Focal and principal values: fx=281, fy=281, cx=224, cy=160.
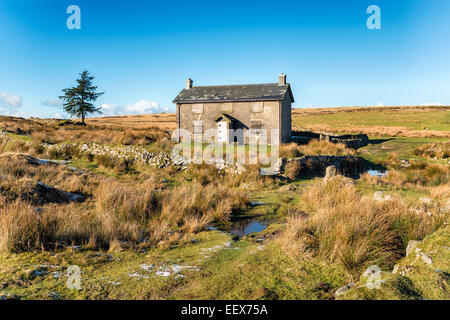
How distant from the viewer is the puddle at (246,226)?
660cm

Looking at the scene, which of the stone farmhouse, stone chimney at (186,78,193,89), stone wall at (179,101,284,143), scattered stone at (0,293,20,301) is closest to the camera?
scattered stone at (0,293,20,301)

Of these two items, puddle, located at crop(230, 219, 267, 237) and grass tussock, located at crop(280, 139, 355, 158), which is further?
grass tussock, located at crop(280, 139, 355, 158)

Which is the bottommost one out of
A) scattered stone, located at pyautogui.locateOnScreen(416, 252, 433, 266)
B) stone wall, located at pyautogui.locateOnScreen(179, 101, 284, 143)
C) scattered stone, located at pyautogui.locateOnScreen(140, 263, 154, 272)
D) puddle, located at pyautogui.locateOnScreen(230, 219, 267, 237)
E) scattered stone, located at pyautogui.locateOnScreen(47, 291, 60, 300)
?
puddle, located at pyautogui.locateOnScreen(230, 219, 267, 237)

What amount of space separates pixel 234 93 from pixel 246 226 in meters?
22.6

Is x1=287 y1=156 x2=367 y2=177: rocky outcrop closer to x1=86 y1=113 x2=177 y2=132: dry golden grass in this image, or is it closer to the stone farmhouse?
the stone farmhouse

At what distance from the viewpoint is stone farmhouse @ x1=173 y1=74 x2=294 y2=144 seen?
2617 centimetres

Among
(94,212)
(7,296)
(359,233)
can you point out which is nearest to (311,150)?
(359,233)

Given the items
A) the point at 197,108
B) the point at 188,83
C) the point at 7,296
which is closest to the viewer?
the point at 7,296

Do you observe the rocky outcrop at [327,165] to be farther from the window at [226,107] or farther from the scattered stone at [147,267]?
the window at [226,107]

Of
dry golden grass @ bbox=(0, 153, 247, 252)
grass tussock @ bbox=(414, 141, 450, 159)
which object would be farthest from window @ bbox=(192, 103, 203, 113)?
grass tussock @ bbox=(414, 141, 450, 159)

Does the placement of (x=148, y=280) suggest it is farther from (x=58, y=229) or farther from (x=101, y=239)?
(x=58, y=229)

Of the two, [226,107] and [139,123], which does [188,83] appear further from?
[139,123]

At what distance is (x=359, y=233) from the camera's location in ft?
15.0

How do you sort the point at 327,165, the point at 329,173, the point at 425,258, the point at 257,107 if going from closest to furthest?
1. the point at 425,258
2. the point at 329,173
3. the point at 327,165
4. the point at 257,107
